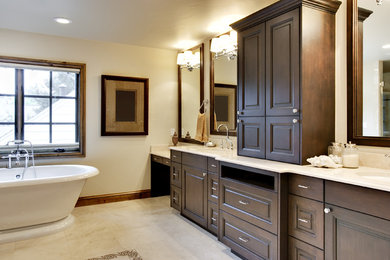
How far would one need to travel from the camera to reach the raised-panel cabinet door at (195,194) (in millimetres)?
3252

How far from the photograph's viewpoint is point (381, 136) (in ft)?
7.25

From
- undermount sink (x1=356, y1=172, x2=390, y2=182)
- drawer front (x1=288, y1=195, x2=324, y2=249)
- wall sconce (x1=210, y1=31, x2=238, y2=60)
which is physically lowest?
drawer front (x1=288, y1=195, x2=324, y2=249)

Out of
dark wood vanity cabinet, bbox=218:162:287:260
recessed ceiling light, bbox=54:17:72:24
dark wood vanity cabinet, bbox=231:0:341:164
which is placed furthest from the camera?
recessed ceiling light, bbox=54:17:72:24

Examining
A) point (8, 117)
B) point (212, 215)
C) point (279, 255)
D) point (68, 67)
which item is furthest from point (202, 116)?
point (8, 117)

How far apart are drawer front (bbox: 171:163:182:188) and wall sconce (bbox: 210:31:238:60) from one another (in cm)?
160

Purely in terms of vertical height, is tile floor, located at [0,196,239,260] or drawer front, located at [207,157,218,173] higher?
drawer front, located at [207,157,218,173]

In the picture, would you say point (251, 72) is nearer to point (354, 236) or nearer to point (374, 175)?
point (374, 175)

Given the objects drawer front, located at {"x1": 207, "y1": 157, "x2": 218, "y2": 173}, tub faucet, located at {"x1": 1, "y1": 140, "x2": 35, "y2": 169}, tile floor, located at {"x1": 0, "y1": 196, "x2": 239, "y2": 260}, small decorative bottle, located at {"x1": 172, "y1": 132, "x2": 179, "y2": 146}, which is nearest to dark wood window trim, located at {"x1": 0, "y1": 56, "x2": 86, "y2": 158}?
tub faucet, located at {"x1": 1, "y1": 140, "x2": 35, "y2": 169}

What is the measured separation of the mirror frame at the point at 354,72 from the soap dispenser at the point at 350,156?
16 cm

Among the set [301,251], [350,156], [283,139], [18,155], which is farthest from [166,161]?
[350,156]

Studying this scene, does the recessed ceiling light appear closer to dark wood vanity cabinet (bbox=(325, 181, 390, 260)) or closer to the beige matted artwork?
the beige matted artwork

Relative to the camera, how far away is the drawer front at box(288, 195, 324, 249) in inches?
76.1

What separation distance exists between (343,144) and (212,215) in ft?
4.99

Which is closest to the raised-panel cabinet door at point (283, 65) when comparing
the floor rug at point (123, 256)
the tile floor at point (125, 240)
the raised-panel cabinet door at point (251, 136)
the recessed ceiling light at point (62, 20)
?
the raised-panel cabinet door at point (251, 136)
